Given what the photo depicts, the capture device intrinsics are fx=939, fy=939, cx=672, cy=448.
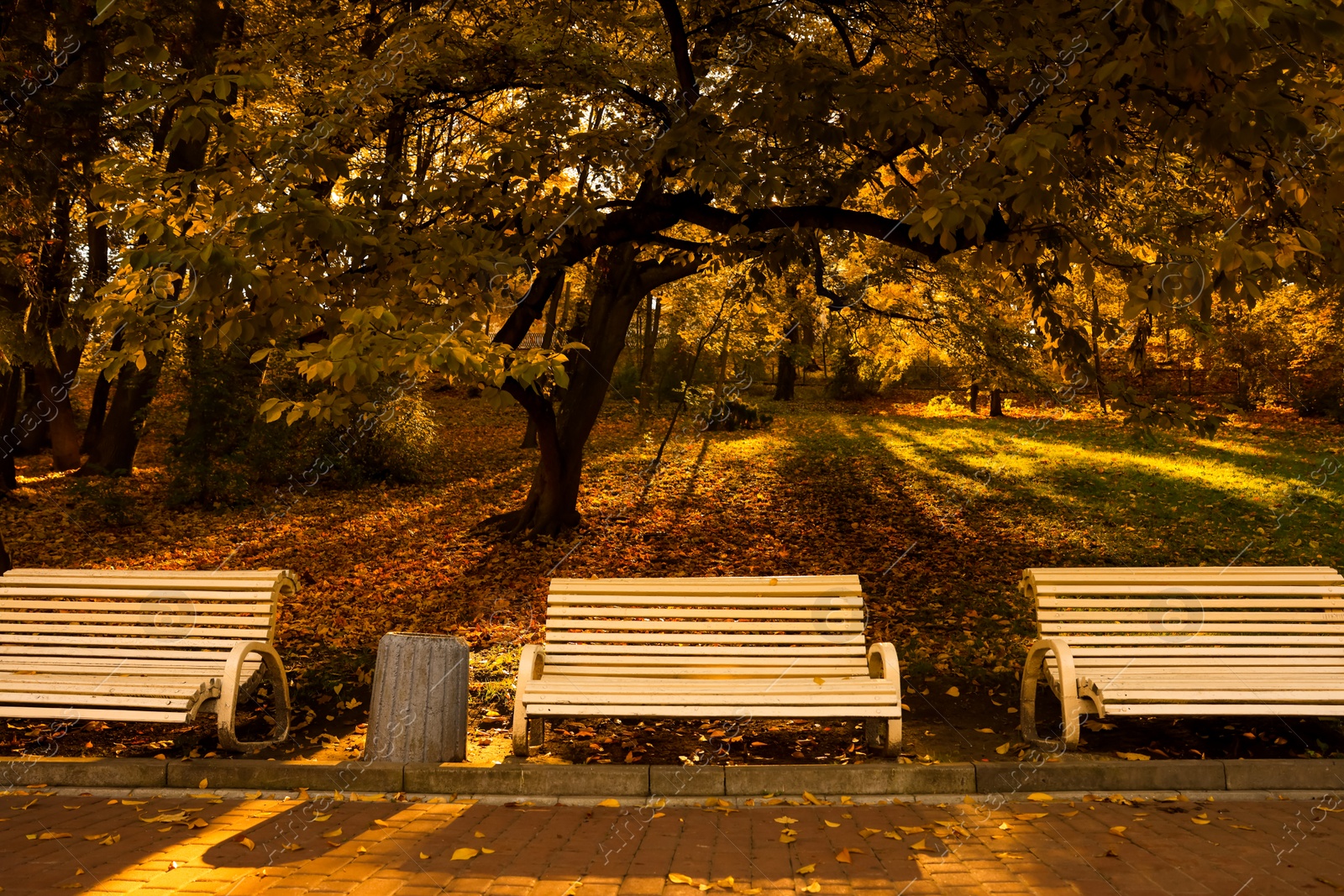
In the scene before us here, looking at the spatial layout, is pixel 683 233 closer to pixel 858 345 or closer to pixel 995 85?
pixel 858 345

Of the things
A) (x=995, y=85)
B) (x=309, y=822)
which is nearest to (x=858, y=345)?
(x=995, y=85)

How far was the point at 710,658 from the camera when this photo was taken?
210 inches

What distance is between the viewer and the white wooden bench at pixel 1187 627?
5.19m

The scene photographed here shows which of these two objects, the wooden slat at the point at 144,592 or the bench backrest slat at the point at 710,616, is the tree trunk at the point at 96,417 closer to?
the wooden slat at the point at 144,592

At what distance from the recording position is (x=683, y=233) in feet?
42.8

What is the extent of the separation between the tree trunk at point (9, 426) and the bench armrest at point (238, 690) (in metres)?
9.94

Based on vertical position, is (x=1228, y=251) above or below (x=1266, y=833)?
above

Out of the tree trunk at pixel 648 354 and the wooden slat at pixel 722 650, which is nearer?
the wooden slat at pixel 722 650

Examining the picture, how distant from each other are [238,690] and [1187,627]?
5.50 metres

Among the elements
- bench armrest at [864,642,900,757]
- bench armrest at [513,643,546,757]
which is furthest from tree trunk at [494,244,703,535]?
bench armrest at [864,642,900,757]

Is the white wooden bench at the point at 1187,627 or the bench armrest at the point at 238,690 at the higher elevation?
the white wooden bench at the point at 1187,627

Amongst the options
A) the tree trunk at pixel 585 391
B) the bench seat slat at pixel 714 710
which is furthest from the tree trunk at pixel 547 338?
the bench seat slat at pixel 714 710

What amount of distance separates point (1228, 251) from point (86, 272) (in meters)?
14.1

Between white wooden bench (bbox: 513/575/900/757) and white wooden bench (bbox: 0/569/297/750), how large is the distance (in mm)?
1681
